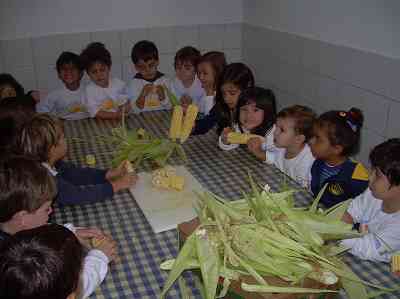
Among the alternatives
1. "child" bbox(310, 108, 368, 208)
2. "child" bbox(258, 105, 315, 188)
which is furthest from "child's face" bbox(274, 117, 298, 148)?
"child" bbox(310, 108, 368, 208)

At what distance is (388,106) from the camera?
287 centimetres

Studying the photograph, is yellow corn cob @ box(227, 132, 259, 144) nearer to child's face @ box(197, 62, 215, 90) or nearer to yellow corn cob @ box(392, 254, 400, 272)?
child's face @ box(197, 62, 215, 90)

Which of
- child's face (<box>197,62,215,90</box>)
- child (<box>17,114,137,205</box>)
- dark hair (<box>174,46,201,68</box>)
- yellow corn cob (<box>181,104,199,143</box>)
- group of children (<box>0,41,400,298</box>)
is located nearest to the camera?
group of children (<box>0,41,400,298</box>)

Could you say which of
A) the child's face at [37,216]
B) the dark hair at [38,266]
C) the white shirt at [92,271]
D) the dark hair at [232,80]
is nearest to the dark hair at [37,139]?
the child's face at [37,216]

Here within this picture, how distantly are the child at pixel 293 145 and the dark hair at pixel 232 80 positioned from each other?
47 cm

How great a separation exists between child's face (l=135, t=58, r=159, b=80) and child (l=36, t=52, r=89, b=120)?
19.7 inches

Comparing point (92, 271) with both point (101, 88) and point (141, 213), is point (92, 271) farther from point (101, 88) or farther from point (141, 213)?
point (101, 88)

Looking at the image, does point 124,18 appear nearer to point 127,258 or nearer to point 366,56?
point 366,56

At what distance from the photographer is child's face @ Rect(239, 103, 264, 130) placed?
273 centimetres

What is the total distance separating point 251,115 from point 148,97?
1.12 m

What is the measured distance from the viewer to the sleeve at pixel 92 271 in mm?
1395

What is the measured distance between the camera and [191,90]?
Answer: 145 inches

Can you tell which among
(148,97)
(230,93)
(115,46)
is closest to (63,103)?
(148,97)

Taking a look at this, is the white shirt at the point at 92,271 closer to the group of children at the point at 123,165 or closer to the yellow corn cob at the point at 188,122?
the group of children at the point at 123,165
